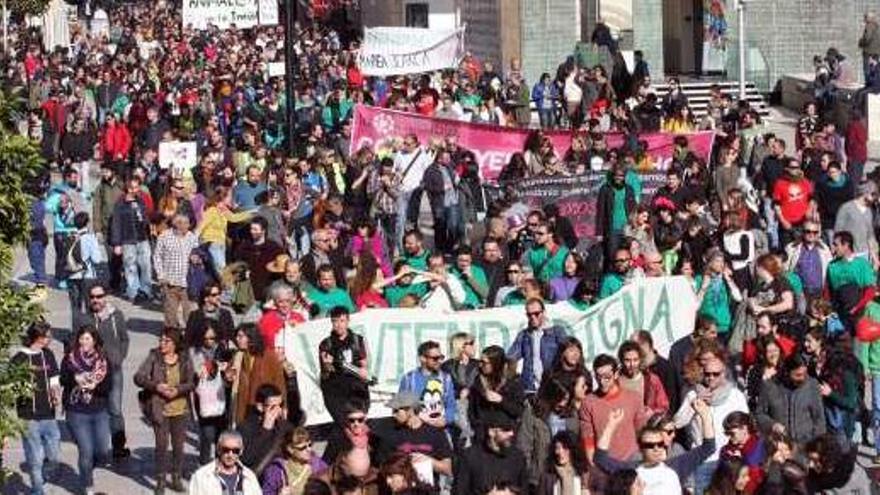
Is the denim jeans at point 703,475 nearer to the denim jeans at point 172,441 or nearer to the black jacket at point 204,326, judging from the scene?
the denim jeans at point 172,441

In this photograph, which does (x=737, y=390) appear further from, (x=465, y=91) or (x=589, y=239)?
(x=465, y=91)

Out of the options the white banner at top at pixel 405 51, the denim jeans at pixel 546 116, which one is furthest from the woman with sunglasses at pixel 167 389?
the white banner at top at pixel 405 51

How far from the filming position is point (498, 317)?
Result: 18359 mm

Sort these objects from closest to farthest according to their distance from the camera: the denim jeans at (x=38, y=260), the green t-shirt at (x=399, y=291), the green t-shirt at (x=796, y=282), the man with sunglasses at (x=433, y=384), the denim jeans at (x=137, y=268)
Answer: the man with sunglasses at (x=433, y=384)
the green t-shirt at (x=796, y=282)
the green t-shirt at (x=399, y=291)
the denim jeans at (x=137, y=268)
the denim jeans at (x=38, y=260)

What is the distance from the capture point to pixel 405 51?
36781mm

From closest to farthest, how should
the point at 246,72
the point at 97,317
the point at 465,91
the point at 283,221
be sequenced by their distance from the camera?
1. the point at 97,317
2. the point at 283,221
3. the point at 465,91
4. the point at 246,72

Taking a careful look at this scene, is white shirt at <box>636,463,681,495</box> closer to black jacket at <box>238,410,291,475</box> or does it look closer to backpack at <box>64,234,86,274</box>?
black jacket at <box>238,410,291,475</box>

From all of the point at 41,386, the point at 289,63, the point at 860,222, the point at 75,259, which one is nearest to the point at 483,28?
the point at 289,63

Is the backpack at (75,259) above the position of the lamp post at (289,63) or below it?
below

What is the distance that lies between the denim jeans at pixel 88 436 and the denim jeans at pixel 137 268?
7.95 meters

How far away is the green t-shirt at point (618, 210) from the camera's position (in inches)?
928

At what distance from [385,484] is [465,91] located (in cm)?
2116

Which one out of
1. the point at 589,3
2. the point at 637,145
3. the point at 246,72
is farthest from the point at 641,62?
the point at 637,145

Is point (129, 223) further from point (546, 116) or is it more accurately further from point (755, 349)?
point (546, 116)
